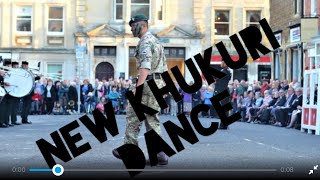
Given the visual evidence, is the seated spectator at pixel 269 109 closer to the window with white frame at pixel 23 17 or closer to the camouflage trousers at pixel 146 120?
the camouflage trousers at pixel 146 120

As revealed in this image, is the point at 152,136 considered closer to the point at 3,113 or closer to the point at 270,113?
the point at 3,113

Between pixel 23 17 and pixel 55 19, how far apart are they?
2.00 metres

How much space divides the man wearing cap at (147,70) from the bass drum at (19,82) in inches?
574

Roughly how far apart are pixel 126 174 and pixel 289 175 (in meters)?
1.75

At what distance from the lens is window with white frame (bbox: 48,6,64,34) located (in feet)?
183

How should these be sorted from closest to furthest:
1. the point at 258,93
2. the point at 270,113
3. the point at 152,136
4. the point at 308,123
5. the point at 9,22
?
the point at 152,136 → the point at 308,123 → the point at 270,113 → the point at 258,93 → the point at 9,22

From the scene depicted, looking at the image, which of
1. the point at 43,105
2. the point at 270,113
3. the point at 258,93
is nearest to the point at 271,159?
the point at 270,113

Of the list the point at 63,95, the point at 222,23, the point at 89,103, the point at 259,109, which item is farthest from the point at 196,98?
the point at 222,23

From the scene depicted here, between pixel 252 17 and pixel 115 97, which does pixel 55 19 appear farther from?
pixel 115 97

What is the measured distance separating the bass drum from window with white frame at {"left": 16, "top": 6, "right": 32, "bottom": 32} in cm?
2941

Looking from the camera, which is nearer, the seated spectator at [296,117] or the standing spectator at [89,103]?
the seated spectator at [296,117]

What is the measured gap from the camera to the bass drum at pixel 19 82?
25719mm

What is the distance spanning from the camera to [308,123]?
2325 cm

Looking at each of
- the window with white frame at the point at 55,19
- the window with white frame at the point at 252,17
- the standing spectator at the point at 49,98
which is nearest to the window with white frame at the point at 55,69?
the window with white frame at the point at 55,19
